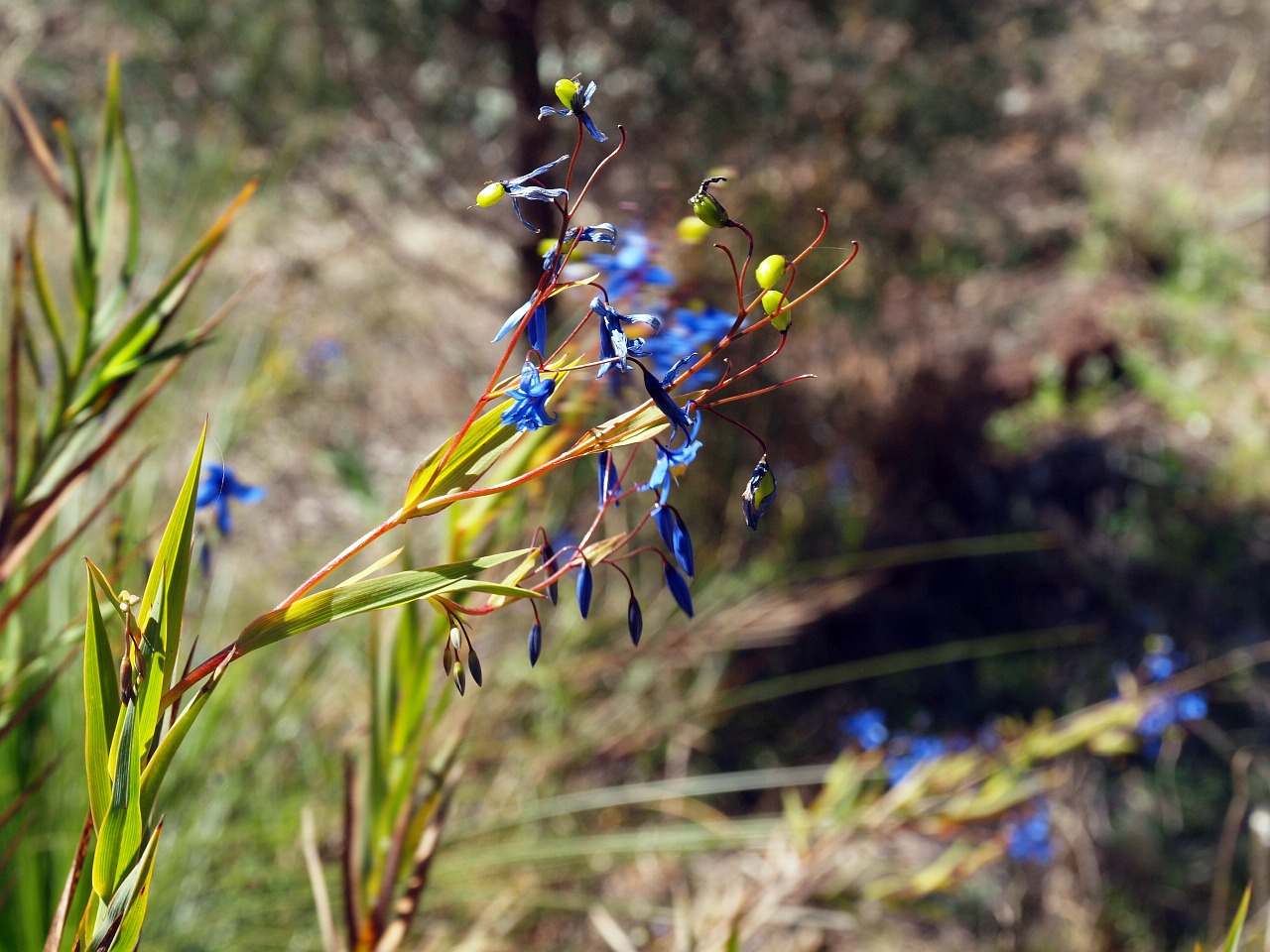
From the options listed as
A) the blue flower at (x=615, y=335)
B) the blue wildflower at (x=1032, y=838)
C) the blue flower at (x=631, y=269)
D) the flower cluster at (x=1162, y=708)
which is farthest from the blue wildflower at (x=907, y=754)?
the blue flower at (x=615, y=335)

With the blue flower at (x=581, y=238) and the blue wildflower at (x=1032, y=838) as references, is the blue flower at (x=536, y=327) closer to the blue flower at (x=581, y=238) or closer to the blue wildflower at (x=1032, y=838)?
the blue flower at (x=581, y=238)

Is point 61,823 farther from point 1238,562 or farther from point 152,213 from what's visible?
point 1238,562

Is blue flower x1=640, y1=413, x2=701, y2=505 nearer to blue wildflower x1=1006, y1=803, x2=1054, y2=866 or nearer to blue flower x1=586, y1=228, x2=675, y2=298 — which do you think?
blue flower x1=586, y1=228, x2=675, y2=298

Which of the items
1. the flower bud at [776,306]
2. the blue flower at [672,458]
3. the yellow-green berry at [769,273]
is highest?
the yellow-green berry at [769,273]

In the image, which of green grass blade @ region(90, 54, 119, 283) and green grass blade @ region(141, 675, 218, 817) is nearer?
green grass blade @ region(141, 675, 218, 817)

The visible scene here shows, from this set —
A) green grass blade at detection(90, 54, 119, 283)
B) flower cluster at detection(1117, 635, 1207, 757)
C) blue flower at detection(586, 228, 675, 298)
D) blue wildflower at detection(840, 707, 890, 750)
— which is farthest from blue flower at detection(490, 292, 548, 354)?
blue wildflower at detection(840, 707, 890, 750)

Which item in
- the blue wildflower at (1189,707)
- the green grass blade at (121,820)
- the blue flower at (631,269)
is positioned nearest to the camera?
the green grass blade at (121,820)

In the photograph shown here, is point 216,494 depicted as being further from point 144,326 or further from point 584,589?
point 584,589
